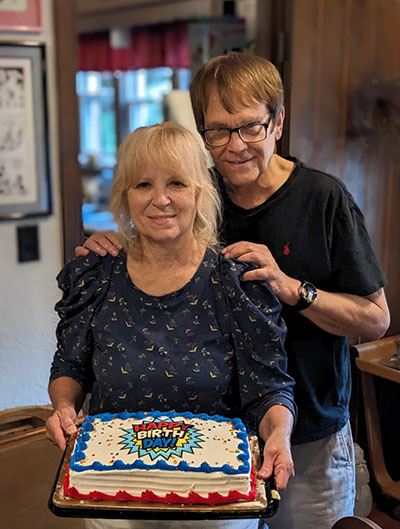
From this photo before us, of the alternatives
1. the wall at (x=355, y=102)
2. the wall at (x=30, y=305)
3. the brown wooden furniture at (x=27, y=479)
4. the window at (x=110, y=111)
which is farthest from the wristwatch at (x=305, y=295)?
the window at (x=110, y=111)

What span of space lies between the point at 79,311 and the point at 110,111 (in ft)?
21.7

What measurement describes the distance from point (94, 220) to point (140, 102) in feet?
6.68

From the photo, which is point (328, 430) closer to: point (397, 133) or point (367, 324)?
point (367, 324)

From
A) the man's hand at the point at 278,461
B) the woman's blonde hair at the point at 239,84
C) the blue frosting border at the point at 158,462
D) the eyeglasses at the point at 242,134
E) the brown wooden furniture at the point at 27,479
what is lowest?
the brown wooden furniture at the point at 27,479

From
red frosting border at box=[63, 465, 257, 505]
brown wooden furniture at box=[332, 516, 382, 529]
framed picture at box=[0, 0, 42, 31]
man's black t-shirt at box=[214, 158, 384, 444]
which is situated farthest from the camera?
framed picture at box=[0, 0, 42, 31]

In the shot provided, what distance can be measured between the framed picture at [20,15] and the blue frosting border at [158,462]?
1.36m

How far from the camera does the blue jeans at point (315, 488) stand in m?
1.52

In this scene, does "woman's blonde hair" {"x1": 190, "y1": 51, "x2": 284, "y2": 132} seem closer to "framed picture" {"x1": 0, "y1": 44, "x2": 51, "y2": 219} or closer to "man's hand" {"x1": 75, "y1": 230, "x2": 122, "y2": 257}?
"man's hand" {"x1": 75, "y1": 230, "x2": 122, "y2": 257}

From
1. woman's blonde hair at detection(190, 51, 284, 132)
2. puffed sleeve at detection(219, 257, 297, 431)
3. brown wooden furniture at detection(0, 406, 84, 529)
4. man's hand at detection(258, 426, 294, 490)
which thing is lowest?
brown wooden furniture at detection(0, 406, 84, 529)

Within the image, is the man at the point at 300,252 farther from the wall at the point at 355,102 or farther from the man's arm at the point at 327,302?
the wall at the point at 355,102

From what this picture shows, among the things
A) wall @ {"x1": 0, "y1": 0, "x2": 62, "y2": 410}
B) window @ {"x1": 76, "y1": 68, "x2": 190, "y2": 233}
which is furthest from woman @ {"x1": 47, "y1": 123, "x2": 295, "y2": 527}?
window @ {"x1": 76, "y1": 68, "x2": 190, "y2": 233}

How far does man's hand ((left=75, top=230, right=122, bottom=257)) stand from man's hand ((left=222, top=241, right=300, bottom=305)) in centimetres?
22

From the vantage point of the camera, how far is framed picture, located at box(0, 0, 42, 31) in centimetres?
207

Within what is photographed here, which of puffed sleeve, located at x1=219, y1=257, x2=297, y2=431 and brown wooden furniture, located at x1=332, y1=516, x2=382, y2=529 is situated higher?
puffed sleeve, located at x1=219, y1=257, x2=297, y2=431
